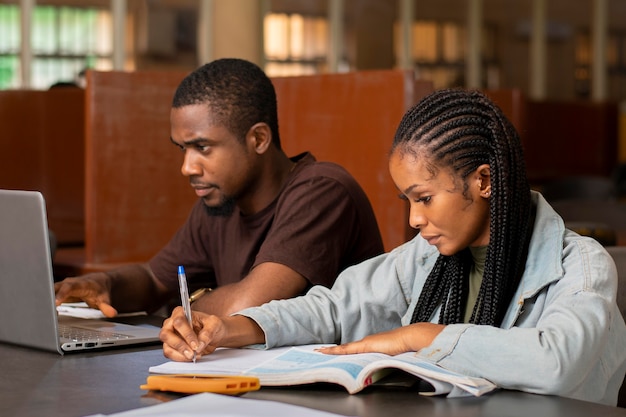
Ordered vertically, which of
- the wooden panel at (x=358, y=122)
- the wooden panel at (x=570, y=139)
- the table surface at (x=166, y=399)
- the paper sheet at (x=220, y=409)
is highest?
the wooden panel at (x=358, y=122)

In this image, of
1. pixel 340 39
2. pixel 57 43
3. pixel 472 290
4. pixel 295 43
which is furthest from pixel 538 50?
pixel 472 290

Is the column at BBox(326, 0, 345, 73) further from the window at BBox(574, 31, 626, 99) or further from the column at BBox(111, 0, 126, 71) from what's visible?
the window at BBox(574, 31, 626, 99)

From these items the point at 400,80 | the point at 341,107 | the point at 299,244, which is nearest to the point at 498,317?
the point at 299,244

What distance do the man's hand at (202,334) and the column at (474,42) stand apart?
958 cm

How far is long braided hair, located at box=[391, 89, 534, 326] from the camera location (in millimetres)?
1663

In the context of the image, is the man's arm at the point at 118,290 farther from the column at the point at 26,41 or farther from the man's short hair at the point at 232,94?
the column at the point at 26,41

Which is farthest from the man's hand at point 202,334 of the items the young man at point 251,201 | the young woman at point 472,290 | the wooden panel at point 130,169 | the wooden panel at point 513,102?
the wooden panel at point 513,102

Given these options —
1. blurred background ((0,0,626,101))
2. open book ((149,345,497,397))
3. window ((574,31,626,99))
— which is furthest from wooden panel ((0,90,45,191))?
window ((574,31,626,99))

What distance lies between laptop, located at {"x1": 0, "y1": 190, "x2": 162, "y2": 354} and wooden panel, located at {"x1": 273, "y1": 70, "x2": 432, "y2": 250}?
1.45 m

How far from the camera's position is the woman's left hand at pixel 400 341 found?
1530 mm

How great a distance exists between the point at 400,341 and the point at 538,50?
10.4 metres

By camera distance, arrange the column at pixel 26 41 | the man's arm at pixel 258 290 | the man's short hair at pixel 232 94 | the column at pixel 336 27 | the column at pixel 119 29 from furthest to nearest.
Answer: the column at pixel 336 27
the column at pixel 119 29
the column at pixel 26 41
the man's short hair at pixel 232 94
the man's arm at pixel 258 290

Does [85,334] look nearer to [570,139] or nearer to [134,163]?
[134,163]

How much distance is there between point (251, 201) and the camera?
247cm
